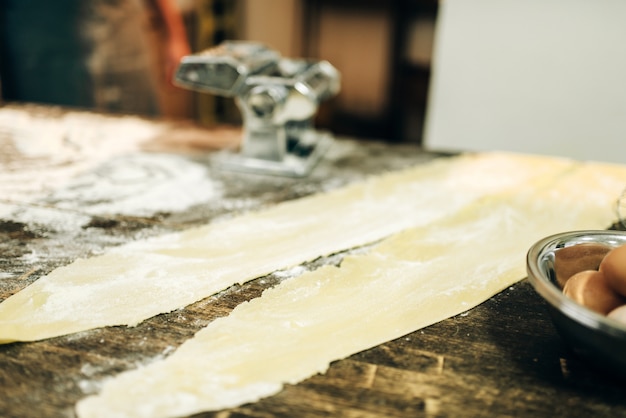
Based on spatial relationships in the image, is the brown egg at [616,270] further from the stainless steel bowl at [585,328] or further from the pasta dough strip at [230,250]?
the pasta dough strip at [230,250]

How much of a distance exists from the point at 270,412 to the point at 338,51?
13.2ft

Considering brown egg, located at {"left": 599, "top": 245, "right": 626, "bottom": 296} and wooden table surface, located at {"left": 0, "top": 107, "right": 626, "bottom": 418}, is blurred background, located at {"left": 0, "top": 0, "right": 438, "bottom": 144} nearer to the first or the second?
wooden table surface, located at {"left": 0, "top": 107, "right": 626, "bottom": 418}

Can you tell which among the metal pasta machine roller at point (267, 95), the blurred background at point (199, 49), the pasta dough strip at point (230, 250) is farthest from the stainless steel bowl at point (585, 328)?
the blurred background at point (199, 49)

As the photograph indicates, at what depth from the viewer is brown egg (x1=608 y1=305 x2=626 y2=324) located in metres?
0.66

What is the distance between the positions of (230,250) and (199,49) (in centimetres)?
324

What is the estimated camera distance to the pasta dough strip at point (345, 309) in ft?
2.25

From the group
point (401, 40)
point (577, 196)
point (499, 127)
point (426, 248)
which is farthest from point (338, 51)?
point (426, 248)

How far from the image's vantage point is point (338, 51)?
171 inches

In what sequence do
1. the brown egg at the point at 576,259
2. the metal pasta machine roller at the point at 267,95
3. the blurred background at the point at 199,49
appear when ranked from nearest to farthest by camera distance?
the brown egg at the point at 576,259
the metal pasta machine roller at the point at 267,95
the blurred background at the point at 199,49

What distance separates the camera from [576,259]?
2.67 ft

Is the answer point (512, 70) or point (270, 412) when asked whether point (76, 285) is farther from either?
point (512, 70)

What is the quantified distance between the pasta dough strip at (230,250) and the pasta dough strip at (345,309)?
83 mm

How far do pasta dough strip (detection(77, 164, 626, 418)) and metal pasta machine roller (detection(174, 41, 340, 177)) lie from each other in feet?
1.69

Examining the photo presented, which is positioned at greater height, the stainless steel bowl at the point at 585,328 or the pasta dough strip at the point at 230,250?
the stainless steel bowl at the point at 585,328
